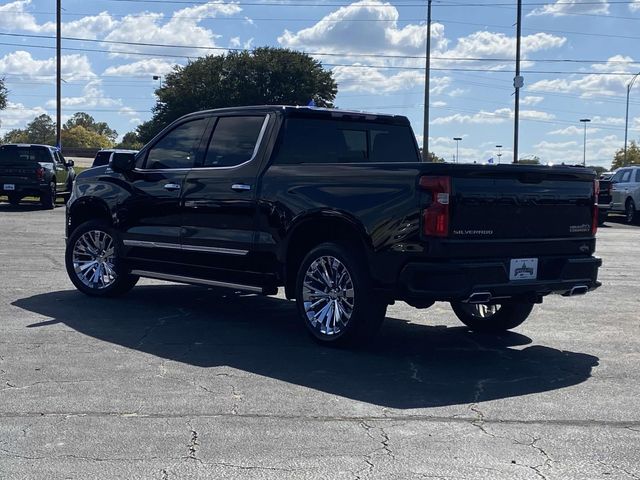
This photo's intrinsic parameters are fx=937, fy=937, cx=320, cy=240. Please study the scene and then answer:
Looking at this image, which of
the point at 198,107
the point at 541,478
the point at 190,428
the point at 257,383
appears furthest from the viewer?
the point at 198,107

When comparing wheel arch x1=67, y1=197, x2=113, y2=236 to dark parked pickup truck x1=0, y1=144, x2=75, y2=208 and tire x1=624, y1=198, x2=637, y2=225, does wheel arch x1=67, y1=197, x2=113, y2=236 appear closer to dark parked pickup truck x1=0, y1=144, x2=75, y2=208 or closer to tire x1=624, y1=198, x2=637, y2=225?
dark parked pickup truck x1=0, y1=144, x2=75, y2=208

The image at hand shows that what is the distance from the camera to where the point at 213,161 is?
29.7 feet

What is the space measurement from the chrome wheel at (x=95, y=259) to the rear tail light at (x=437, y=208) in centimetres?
437

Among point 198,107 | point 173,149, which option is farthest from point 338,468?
point 198,107

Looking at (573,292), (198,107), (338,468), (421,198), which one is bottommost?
(338,468)

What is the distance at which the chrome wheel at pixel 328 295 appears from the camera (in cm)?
763

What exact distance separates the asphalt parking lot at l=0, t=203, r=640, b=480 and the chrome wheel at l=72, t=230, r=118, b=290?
372mm

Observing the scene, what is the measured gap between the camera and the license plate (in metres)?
7.35

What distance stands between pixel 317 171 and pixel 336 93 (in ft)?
236

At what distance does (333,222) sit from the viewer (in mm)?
7773

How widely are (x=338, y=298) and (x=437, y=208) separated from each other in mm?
1281

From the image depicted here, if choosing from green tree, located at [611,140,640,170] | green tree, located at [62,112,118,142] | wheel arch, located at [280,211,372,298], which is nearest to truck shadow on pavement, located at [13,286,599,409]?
wheel arch, located at [280,211,372,298]

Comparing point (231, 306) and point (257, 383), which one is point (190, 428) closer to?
point (257, 383)

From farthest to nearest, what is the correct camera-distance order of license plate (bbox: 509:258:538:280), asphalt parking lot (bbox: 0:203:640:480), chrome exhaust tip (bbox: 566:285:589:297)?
chrome exhaust tip (bbox: 566:285:589:297) → license plate (bbox: 509:258:538:280) → asphalt parking lot (bbox: 0:203:640:480)
